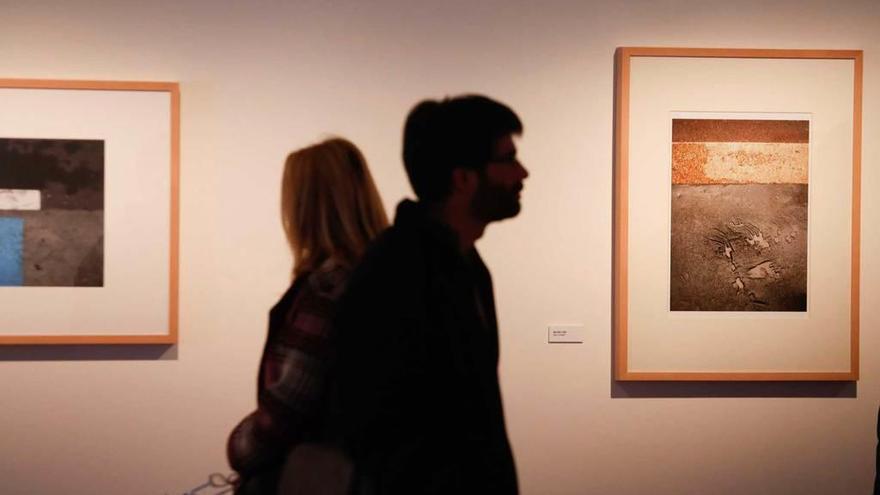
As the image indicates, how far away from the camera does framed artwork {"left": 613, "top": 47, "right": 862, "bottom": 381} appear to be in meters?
2.61

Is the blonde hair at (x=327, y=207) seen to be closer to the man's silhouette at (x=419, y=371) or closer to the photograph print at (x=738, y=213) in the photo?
the man's silhouette at (x=419, y=371)

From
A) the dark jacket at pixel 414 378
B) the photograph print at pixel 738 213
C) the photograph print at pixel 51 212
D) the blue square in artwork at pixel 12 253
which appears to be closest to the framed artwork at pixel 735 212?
the photograph print at pixel 738 213

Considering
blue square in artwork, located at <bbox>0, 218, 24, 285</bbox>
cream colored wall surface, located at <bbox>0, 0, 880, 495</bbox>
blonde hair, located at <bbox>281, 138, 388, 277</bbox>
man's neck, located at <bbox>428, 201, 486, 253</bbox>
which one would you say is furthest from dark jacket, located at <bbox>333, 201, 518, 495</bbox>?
blue square in artwork, located at <bbox>0, 218, 24, 285</bbox>

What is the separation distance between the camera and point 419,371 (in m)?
1.18

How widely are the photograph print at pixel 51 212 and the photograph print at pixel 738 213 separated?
198cm

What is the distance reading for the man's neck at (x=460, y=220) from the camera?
139cm

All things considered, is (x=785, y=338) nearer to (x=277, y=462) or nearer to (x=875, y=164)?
(x=875, y=164)

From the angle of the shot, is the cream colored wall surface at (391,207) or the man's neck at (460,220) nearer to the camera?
the man's neck at (460,220)

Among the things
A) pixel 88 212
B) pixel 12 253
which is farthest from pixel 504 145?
pixel 12 253

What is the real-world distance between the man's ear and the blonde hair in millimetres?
205

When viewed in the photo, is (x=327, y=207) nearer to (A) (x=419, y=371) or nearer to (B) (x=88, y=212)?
(A) (x=419, y=371)

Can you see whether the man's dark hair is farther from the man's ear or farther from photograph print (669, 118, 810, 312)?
photograph print (669, 118, 810, 312)

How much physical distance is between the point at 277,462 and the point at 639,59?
1.89 m

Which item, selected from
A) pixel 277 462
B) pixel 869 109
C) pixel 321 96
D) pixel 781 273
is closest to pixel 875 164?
pixel 869 109
